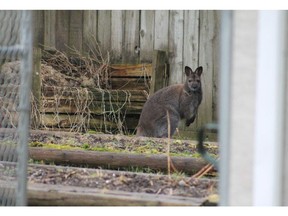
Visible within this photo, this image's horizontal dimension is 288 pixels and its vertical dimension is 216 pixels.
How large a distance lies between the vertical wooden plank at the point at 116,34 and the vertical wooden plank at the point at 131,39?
80 mm

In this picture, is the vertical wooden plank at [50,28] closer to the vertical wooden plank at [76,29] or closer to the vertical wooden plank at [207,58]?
the vertical wooden plank at [76,29]

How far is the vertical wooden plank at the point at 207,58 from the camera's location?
345 inches

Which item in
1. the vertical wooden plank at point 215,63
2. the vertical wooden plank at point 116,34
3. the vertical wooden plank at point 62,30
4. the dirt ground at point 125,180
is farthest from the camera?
the vertical wooden plank at point 62,30

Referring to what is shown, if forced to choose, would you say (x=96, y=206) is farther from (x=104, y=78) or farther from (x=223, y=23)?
(x=104, y=78)

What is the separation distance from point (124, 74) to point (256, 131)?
6125mm

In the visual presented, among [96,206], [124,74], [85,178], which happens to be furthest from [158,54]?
[96,206]

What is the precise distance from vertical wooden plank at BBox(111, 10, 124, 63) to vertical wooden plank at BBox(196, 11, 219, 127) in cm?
121

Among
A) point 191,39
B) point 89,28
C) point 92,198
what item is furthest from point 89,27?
point 92,198

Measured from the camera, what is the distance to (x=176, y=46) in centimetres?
897

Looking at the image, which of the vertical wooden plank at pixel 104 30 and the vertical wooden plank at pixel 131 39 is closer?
the vertical wooden plank at pixel 131 39

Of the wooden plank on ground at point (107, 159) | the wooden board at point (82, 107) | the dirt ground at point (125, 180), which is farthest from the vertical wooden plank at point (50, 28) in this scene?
the dirt ground at point (125, 180)

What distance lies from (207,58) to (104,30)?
1.63 meters

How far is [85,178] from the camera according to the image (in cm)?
467

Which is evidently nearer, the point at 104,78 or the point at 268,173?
the point at 268,173
